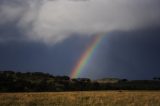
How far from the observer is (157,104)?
32188 mm

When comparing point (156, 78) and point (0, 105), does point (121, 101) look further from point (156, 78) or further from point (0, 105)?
point (156, 78)

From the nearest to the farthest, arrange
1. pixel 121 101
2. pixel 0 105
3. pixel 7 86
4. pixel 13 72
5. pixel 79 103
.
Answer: pixel 0 105
pixel 79 103
pixel 121 101
pixel 7 86
pixel 13 72

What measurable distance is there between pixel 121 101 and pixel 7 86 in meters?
65.5

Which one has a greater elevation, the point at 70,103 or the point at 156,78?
the point at 156,78

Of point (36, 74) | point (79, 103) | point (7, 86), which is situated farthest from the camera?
point (36, 74)

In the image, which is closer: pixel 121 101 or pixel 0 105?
pixel 0 105

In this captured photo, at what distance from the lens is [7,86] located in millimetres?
94875

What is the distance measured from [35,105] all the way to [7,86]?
65.8m

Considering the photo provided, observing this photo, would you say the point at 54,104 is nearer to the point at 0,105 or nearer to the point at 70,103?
the point at 70,103

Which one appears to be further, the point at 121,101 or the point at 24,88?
the point at 24,88

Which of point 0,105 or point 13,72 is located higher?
point 13,72

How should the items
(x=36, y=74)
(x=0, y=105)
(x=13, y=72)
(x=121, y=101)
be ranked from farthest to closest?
(x=36, y=74) < (x=13, y=72) < (x=121, y=101) < (x=0, y=105)

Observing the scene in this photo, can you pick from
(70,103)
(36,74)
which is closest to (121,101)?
(70,103)

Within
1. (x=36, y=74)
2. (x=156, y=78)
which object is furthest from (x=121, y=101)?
(x=156, y=78)
